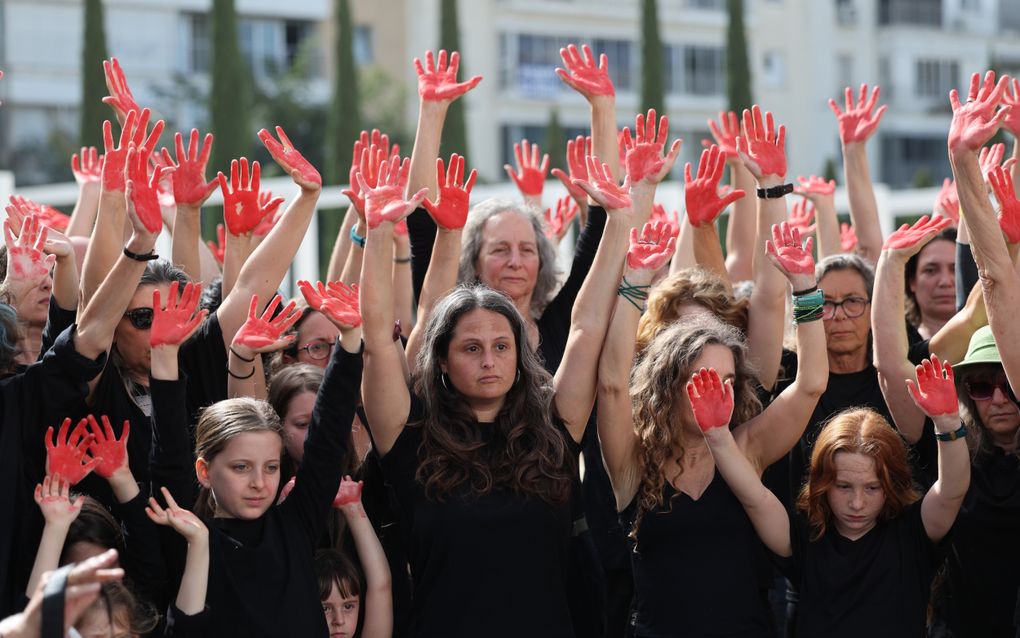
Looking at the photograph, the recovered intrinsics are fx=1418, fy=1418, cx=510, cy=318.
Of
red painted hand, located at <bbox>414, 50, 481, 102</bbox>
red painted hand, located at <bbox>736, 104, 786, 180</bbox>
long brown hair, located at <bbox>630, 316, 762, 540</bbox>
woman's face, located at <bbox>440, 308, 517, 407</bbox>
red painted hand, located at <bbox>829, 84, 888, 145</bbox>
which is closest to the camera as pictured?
woman's face, located at <bbox>440, 308, 517, 407</bbox>

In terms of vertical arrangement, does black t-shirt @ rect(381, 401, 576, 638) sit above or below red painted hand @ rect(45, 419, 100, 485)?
below

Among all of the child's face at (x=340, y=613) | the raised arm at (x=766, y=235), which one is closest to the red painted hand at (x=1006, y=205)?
the raised arm at (x=766, y=235)

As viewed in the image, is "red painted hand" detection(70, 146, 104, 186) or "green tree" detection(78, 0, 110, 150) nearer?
"red painted hand" detection(70, 146, 104, 186)

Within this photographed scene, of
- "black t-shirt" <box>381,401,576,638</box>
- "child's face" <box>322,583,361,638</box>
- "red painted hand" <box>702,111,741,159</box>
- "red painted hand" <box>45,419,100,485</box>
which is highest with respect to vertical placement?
"red painted hand" <box>702,111,741,159</box>

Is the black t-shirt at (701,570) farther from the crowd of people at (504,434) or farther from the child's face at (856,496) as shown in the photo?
the child's face at (856,496)

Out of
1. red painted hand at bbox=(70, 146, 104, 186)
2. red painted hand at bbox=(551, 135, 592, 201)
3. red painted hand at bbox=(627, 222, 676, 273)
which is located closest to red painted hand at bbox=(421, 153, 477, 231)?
red painted hand at bbox=(627, 222, 676, 273)

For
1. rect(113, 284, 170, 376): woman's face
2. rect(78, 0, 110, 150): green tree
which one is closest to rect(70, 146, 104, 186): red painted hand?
rect(113, 284, 170, 376): woman's face

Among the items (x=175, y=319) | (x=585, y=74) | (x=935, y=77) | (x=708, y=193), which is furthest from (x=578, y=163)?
(x=935, y=77)

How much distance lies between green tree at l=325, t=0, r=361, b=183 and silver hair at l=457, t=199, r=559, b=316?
22158 mm

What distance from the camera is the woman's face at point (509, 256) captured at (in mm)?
5371

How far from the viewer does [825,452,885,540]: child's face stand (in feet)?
14.4

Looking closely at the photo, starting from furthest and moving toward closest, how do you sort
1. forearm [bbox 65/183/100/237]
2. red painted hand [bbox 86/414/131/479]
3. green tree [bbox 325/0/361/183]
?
1. green tree [bbox 325/0/361/183]
2. forearm [bbox 65/183/100/237]
3. red painted hand [bbox 86/414/131/479]

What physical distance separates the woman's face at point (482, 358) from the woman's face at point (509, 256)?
1.08 m

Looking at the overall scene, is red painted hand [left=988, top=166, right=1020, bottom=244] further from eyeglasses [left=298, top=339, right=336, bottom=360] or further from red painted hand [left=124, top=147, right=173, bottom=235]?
red painted hand [left=124, top=147, right=173, bottom=235]
